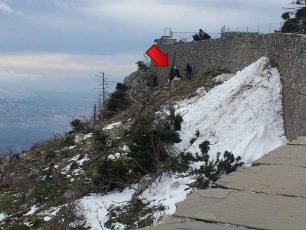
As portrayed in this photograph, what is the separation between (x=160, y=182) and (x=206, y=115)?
3.35 meters

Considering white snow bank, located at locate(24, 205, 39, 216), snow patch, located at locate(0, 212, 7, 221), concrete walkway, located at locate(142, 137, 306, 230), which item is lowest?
snow patch, located at locate(0, 212, 7, 221)

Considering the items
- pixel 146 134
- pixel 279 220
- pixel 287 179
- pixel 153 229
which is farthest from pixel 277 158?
pixel 146 134

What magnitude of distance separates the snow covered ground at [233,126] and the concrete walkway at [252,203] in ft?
24.3

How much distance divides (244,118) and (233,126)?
39 centimetres

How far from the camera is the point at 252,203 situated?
3.15 metres

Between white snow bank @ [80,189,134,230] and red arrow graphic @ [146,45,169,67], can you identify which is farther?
red arrow graphic @ [146,45,169,67]

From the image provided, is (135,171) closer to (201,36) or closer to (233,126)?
(233,126)

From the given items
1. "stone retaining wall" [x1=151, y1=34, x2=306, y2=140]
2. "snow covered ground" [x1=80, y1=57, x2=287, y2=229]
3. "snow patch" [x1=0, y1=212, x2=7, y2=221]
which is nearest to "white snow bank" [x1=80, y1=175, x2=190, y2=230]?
"snow covered ground" [x1=80, y1=57, x2=287, y2=229]

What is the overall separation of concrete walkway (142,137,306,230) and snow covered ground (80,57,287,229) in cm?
739

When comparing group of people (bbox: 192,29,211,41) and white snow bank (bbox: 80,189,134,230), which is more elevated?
group of people (bbox: 192,29,211,41)

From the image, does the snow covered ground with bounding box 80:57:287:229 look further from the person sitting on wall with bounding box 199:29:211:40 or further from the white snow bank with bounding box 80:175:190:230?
the person sitting on wall with bounding box 199:29:211:40

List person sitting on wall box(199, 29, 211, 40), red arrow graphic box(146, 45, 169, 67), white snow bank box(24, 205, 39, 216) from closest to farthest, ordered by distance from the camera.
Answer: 1. white snow bank box(24, 205, 39, 216)
2. person sitting on wall box(199, 29, 211, 40)
3. red arrow graphic box(146, 45, 169, 67)

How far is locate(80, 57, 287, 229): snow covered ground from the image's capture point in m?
12.6

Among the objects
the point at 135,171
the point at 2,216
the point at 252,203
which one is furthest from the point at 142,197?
the point at 252,203
